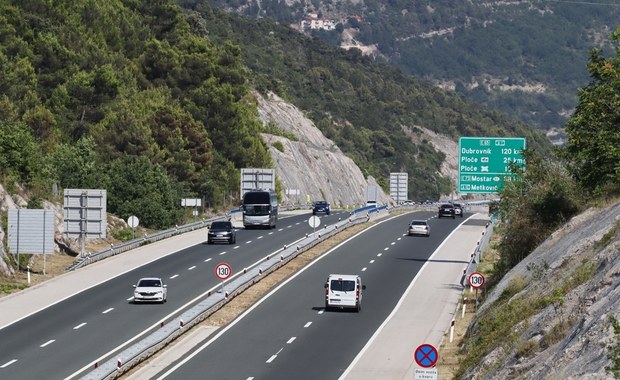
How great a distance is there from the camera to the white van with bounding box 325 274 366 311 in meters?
53.6

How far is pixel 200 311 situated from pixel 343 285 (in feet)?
22.8

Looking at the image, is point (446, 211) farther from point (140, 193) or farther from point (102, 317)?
point (102, 317)

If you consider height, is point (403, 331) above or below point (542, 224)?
below

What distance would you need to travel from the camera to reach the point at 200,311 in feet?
166

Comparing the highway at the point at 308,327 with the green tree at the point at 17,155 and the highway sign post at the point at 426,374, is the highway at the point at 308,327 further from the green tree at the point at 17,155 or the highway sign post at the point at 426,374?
the green tree at the point at 17,155

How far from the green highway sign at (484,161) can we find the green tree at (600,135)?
24671mm

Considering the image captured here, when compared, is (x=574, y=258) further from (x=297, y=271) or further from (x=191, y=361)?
(x=297, y=271)

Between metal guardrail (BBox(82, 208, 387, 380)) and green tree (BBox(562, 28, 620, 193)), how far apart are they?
17.0m

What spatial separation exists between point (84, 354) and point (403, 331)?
13.6 meters

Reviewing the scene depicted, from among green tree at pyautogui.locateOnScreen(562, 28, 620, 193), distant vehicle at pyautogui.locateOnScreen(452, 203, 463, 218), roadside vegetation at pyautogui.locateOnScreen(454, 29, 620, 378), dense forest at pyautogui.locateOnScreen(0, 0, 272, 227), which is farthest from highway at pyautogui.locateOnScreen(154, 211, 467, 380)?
distant vehicle at pyautogui.locateOnScreen(452, 203, 463, 218)

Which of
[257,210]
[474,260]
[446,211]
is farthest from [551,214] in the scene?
[446,211]

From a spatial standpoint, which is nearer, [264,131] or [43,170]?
[43,170]

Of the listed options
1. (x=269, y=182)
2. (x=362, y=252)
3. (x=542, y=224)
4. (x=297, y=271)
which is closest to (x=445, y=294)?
(x=542, y=224)

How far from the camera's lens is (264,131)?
517ft
